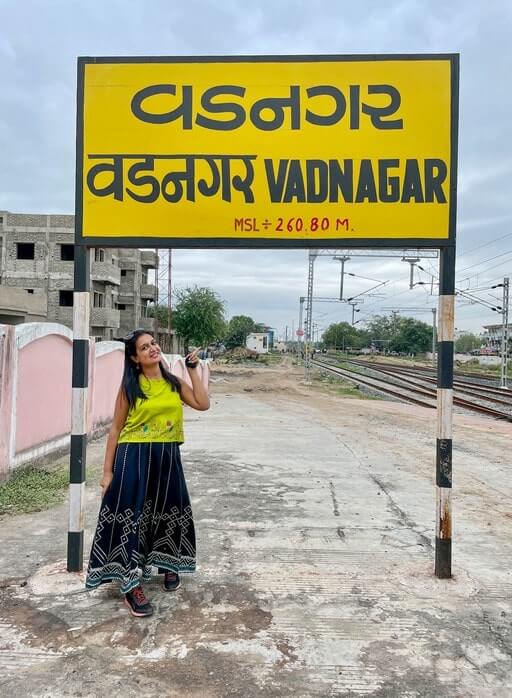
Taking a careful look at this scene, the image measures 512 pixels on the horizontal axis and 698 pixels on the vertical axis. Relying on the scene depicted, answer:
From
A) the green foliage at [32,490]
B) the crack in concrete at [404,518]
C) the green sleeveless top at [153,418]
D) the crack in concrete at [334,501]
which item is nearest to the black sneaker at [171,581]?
the green sleeveless top at [153,418]

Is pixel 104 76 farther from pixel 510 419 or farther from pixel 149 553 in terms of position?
pixel 510 419

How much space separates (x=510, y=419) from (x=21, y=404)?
15.1m

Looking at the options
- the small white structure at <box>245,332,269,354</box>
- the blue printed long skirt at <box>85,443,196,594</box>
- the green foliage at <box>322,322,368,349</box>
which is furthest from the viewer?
the green foliage at <box>322,322,368,349</box>

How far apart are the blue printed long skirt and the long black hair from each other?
0.97 ft

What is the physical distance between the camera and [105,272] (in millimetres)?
37812

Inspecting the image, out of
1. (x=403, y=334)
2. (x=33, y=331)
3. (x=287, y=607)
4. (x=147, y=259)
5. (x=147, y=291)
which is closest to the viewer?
(x=287, y=607)

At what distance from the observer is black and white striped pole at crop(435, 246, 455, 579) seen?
11.7 ft

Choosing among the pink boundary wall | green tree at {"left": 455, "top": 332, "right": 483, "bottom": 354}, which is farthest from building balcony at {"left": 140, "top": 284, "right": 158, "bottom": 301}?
green tree at {"left": 455, "top": 332, "right": 483, "bottom": 354}

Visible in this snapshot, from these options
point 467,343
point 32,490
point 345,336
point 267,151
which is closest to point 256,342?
point 345,336

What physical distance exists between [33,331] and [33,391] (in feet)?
2.62

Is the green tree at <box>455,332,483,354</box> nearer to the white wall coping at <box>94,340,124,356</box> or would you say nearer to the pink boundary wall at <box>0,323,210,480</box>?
the white wall coping at <box>94,340,124,356</box>

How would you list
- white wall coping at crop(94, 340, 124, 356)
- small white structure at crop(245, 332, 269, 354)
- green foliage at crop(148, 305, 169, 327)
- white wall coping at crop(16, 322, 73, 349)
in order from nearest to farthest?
white wall coping at crop(16, 322, 73, 349) < white wall coping at crop(94, 340, 124, 356) < green foliage at crop(148, 305, 169, 327) < small white structure at crop(245, 332, 269, 354)

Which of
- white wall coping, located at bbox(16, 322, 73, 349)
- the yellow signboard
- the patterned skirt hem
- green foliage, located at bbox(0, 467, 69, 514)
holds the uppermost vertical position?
the yellow signboard

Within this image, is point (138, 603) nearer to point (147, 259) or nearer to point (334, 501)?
point (334, 501)
